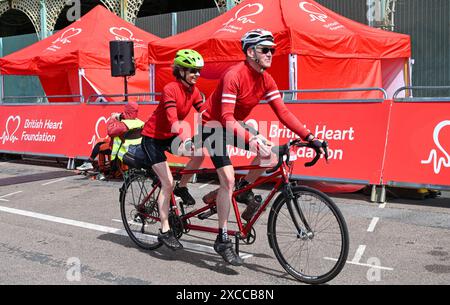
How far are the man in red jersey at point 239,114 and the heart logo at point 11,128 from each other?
31.7ft

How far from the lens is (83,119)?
1207cm

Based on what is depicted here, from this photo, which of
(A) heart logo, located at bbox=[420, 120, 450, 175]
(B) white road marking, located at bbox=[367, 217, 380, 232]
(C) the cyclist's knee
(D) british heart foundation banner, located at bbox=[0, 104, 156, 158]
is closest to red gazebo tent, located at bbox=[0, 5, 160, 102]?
(D) british heart foundation banner, located at bbox=[0, 104, 156, 158]

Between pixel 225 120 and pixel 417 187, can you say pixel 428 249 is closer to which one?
pixel 417 187

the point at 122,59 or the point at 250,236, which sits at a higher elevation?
the point at 122,59

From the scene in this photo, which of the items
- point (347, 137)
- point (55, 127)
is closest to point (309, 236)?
point (347, 137)

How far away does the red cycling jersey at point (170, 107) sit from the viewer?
16.8 ft

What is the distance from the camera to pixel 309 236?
15.2 feet

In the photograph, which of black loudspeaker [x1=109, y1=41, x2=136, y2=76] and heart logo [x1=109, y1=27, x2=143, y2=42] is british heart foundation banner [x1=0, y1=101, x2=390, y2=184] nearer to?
black loudspeaker [x1=109, y1=41, x2=136, y2=76]

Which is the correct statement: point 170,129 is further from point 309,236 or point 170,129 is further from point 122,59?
point 122,59

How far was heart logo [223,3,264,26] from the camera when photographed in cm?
1285

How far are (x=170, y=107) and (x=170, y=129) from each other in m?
Answer: 0.30

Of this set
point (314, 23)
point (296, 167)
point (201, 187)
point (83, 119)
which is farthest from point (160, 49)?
point (296, 167)

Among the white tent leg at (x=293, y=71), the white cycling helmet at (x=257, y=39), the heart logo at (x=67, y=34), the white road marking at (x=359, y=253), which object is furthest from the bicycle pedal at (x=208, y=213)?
the heart logo at (x=67, y=34)
